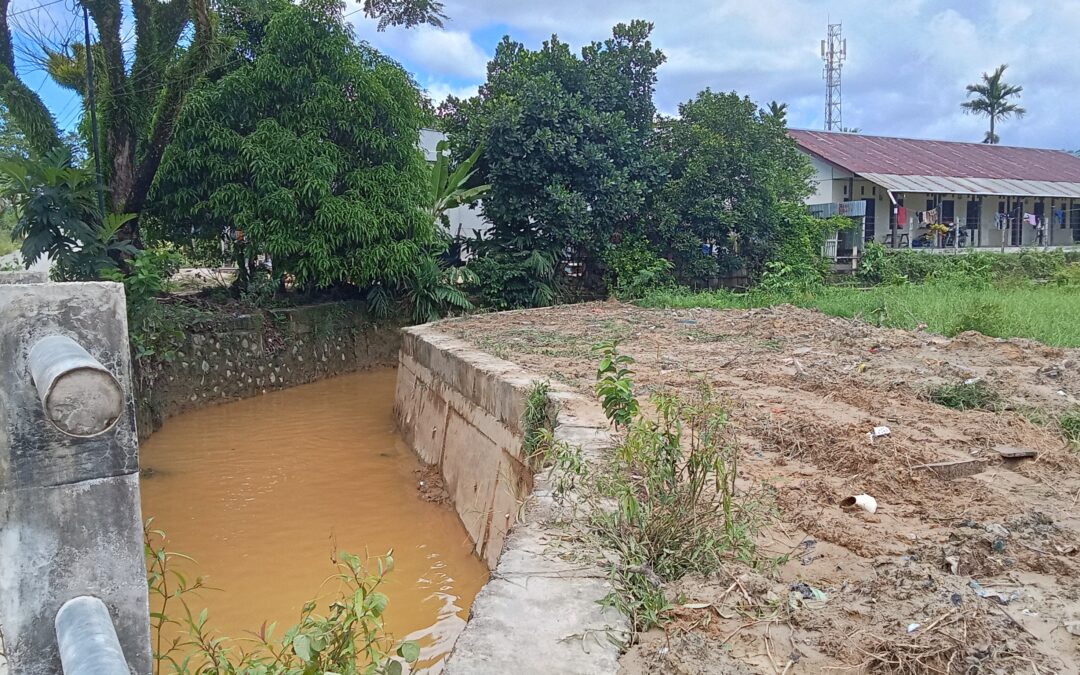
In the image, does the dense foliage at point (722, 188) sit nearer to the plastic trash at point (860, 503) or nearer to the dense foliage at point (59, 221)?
the dense foliage at point (59, 221)

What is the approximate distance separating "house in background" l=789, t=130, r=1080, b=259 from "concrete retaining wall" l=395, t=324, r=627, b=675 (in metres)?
13.8

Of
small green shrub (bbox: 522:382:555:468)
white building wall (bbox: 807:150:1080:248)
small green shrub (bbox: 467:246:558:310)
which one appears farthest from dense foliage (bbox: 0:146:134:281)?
white building wall (bbox: 807:150:1080:248)

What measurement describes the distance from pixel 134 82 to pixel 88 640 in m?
11.2

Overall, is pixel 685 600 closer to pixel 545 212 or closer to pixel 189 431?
pixel 189 431

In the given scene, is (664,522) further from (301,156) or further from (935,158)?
(935,158)

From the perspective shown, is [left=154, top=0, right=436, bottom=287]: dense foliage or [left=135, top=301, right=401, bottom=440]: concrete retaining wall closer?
[left=135, top=301, right=401, bottom=440]: concrete retaining wall

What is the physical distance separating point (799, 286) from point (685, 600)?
12097 millimetres

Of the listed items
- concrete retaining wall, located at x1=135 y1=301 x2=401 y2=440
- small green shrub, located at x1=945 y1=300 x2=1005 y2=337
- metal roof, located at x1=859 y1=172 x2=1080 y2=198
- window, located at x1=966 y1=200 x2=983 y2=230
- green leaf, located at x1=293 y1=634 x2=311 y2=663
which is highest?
metal roof, located at x1=859 y1=172 x2=1080 y2=198

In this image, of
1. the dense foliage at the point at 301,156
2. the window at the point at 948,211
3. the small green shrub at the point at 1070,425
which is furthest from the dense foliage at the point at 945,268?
the small green shrub at the point at 1070,425

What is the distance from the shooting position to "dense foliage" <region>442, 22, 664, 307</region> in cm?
1370

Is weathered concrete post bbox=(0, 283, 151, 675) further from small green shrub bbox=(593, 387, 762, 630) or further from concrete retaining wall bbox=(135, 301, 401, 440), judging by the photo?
concrete retaining wall bbox=(135, 301, 401, 440)

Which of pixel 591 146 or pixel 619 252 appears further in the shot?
pixel 619 252

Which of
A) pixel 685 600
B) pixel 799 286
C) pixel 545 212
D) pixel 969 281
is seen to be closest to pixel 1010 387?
pixel 685 600

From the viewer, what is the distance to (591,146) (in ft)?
45.1
